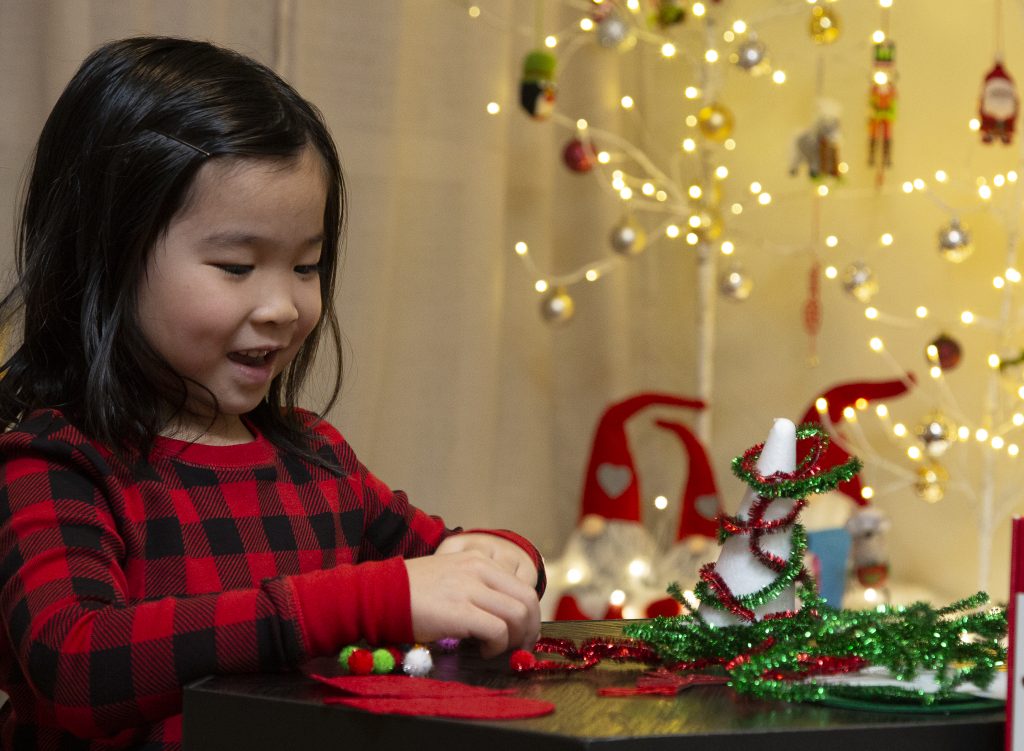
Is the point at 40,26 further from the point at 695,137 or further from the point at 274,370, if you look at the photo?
the point at 695,137

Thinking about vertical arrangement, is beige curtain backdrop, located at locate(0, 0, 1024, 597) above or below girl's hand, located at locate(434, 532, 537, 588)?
above

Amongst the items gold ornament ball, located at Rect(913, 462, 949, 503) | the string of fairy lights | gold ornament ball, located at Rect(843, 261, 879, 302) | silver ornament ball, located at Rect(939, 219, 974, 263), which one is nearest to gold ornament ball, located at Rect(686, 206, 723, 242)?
the string of fairy lights

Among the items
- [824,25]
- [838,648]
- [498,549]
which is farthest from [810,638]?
[824,25]

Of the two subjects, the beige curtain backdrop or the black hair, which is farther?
the beige curtain backdrop

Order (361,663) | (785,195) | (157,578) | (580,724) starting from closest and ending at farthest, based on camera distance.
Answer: (580,724) → (361,663) → (157,578) → (785,195)

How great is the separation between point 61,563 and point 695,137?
195 cm

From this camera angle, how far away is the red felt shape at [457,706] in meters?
0.54

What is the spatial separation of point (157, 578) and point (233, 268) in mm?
202

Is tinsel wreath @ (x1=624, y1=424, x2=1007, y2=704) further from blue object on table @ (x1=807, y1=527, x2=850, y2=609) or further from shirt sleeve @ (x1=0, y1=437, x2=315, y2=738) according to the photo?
blue object on table @ (x1=807, y1=527, x2=850, y2=609)

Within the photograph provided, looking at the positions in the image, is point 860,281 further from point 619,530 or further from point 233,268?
point 233,268

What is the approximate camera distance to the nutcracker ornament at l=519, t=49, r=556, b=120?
81.6 inches

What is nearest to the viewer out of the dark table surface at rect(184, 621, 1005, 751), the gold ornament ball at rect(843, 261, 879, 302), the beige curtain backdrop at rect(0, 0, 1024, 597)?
the dark table surface at rect(184, 621, 1005, 751)

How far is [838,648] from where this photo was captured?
2.13 feet

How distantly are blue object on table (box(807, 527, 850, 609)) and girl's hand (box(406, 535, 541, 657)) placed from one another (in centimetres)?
136
